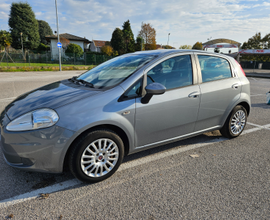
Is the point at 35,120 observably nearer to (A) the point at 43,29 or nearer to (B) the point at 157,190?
(B) the point at 157,190

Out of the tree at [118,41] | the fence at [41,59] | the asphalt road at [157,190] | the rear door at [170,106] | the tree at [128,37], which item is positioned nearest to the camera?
the asphalt road at [157,190]

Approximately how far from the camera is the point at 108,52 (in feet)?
155

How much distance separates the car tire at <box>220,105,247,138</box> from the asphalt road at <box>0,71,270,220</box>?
1.81ft

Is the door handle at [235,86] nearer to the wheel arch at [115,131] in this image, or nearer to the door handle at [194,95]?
the door handle at [194,95]

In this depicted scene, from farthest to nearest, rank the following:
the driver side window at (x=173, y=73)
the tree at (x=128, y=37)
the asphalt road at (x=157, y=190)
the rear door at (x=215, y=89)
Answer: the tree at (x=128, y=37) < the rear door at (x=215, y=89) < the driver side window at (x=173, y=73) < the asphalt road at (x=157, y=190)

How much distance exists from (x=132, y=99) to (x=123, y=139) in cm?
54

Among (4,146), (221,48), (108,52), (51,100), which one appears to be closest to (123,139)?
(51,100)

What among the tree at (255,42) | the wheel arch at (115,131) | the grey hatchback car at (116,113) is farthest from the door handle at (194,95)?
the tree at (255,42)

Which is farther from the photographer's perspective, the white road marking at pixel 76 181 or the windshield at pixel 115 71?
the windshield at pixel 115 71

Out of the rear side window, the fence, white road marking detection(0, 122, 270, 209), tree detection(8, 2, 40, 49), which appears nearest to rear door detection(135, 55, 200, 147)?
the rear side window

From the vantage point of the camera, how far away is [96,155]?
241cm

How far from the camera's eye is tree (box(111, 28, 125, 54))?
48188 millimetres

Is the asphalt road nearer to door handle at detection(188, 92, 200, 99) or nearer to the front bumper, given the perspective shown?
the front bumper

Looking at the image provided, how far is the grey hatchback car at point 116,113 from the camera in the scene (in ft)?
7.17
